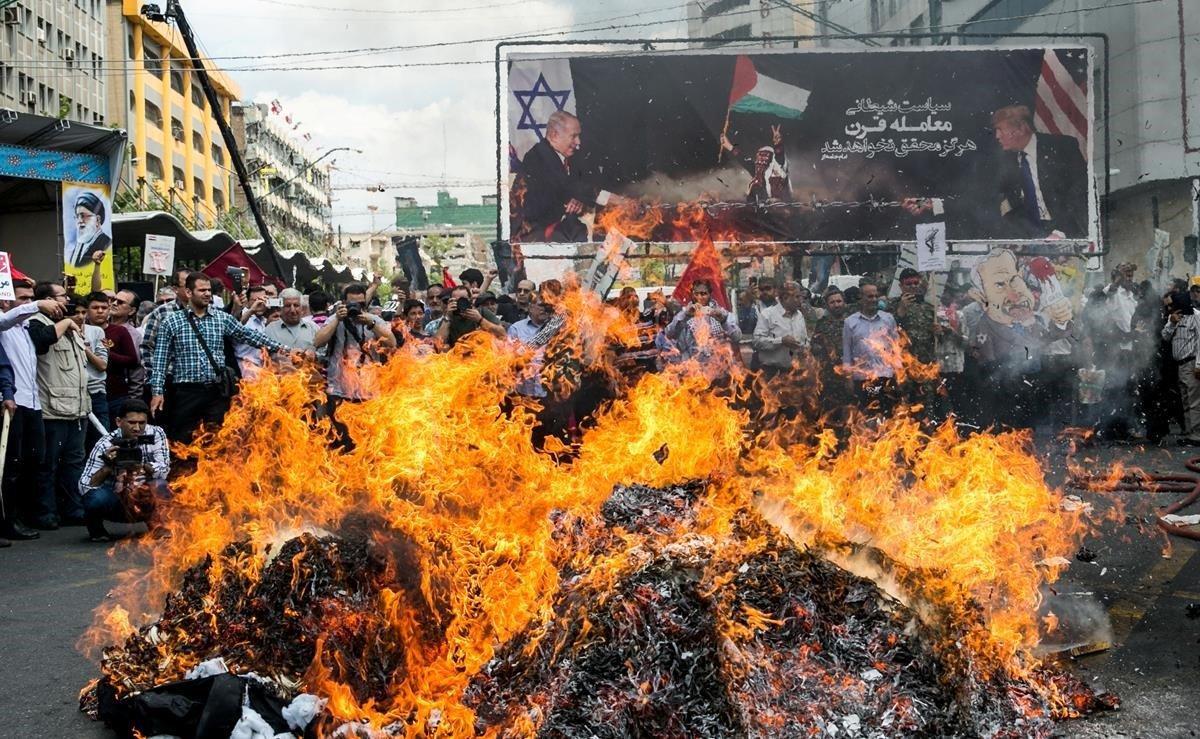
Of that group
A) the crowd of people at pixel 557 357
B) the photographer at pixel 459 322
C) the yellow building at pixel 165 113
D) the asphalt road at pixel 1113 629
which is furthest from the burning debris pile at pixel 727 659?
the yellow building at pixel 165 113

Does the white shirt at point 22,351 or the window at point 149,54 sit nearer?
the white shirt at point 22,351

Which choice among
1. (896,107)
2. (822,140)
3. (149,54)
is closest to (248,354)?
(822,140)

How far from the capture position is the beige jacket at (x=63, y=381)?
27.9 feet

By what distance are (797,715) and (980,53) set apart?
51.2 feet

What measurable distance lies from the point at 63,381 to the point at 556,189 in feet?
30.8

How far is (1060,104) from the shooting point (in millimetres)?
17000

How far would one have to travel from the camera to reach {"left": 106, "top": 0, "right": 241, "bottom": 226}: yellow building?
5216 cm

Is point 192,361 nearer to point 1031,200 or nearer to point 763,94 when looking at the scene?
point 763,94

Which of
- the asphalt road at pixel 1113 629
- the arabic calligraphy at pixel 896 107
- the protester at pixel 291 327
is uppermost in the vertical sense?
the arabic calligraphy at pixel 896 107

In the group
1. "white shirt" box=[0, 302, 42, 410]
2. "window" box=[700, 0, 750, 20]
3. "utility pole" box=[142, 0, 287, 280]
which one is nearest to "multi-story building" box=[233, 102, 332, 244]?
"window" box=[700, 0, 750, 20]

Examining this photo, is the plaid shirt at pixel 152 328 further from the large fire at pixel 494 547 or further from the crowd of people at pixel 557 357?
the large fire at pixel 494 547

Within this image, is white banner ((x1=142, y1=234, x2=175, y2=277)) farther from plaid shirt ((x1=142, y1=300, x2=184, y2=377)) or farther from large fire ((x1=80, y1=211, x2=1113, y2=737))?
large fire ((x1=80, y1=211, x2=1113, y2=737))

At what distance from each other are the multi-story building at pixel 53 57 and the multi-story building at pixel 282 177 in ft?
76.5

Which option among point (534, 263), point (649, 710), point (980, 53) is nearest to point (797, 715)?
point (649, 710)
